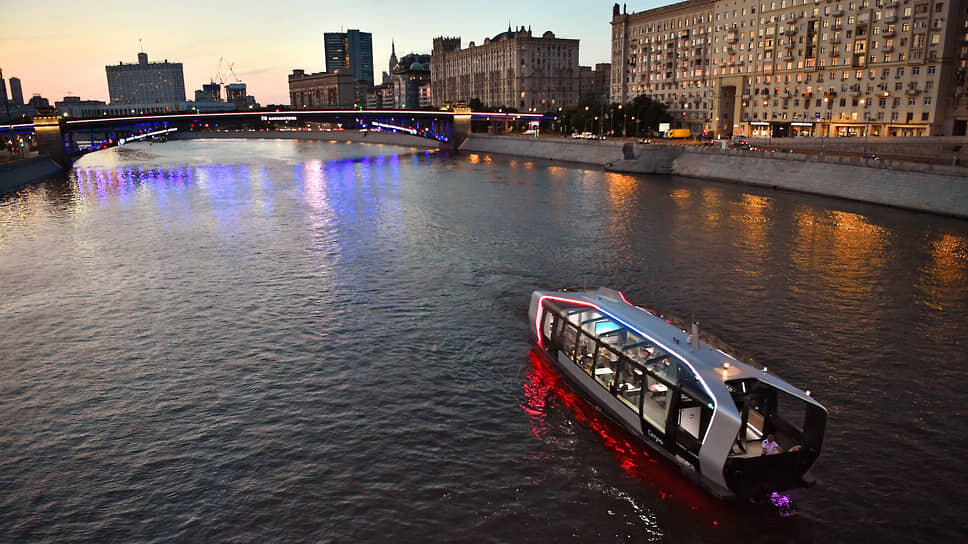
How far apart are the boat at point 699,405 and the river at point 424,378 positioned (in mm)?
806

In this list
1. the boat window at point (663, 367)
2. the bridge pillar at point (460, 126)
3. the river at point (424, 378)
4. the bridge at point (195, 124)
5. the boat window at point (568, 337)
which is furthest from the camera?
the bridge pillar at point (460, 126)

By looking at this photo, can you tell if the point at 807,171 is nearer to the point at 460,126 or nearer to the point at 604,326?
the point at 604,326

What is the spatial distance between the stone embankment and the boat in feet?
147

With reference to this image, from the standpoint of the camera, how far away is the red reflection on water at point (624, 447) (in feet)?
49.6

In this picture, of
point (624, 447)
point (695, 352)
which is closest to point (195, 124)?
point (624, 447)

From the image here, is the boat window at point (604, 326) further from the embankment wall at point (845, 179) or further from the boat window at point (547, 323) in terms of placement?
the embankment wall at point (845, 179)

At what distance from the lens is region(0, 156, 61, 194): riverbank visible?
78.8 m

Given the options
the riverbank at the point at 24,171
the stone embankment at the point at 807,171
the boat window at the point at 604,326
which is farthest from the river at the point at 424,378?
the riverbank at the point at 24,171

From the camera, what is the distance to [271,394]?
2081cm

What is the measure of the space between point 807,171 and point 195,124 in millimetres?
110139

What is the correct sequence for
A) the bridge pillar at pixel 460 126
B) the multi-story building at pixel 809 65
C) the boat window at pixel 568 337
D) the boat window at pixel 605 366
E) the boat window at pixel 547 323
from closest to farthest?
the boat window at pixel 605 366 < the boat window at pixel 568 337 < the boat window at pixel 547 323 < the multi-story building at pixel 809 65 < the bridge pillar at pixel 460 126

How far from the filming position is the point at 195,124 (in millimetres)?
128875

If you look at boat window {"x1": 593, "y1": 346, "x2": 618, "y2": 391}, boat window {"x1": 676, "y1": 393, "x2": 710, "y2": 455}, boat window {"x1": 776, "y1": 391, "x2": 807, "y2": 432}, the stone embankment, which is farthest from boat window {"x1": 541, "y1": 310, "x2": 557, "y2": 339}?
the stone embankment

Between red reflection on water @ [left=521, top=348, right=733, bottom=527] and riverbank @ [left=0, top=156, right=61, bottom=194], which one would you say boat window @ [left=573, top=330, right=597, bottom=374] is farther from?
riverbank @ [left=0, top=156, right=61, bottom=194]
